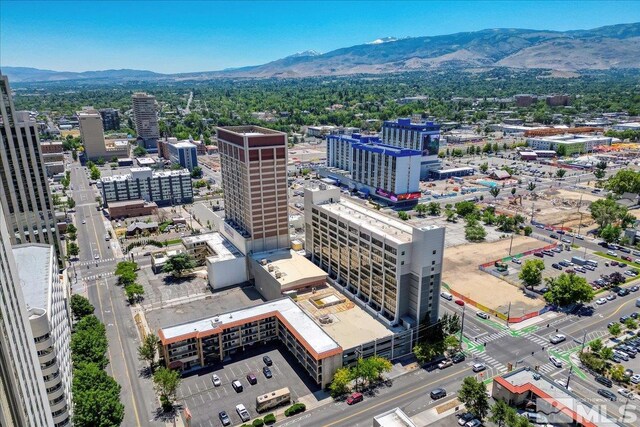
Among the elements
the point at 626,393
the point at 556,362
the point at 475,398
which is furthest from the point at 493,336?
the point at 475,398

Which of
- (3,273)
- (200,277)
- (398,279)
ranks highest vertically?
(3,273)

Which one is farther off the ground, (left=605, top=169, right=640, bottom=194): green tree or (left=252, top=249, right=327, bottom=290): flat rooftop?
(left=605, top=169, right=640, bottom=194): green tree

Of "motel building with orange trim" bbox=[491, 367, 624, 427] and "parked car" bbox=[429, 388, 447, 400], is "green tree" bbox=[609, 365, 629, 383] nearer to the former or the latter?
"motel building with orange trim" bbox=[491, 367, 624, 427]

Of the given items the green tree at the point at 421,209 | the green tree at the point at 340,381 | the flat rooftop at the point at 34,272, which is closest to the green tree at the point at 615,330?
the green tree at the point at 340,381

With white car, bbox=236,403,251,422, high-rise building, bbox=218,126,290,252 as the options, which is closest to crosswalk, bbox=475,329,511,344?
white car, bbox=236,403,251,422

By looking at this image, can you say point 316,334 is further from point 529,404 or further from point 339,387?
point 529,404

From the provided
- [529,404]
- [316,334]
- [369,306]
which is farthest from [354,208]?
[529,404]
